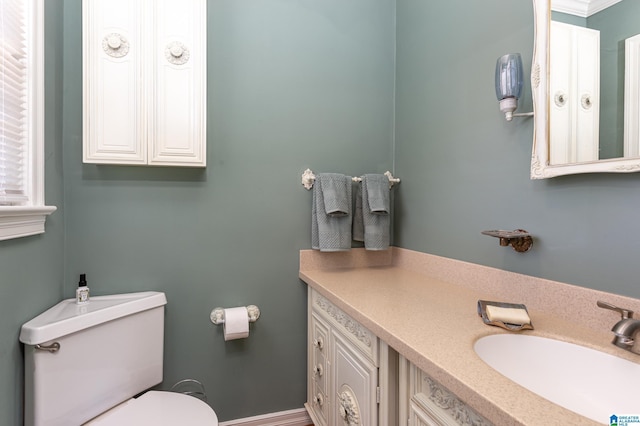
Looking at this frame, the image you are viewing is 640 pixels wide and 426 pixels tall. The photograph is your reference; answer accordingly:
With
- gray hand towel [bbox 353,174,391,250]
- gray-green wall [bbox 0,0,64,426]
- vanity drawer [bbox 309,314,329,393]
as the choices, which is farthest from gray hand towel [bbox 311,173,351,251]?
gray-green wall [bbox 0,0,64,426]

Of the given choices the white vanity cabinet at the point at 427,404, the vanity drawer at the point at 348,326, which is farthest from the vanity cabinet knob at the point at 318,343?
the white vanity cabinet at the point at 427,404

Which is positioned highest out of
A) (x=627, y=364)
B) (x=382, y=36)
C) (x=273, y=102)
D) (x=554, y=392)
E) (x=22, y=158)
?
(x=382, y=36)

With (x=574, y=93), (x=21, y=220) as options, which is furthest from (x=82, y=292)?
(x=574, y=93)

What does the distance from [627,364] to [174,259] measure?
1652 mm

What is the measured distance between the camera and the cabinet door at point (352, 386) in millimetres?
1002

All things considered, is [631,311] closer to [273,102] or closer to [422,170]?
[422,170]

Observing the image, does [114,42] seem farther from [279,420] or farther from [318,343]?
[279,420]

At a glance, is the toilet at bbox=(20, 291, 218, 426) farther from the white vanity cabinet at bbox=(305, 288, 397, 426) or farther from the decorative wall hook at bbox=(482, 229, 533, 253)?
the decorative wall hook at bbox=(482, 229, 533, 253)

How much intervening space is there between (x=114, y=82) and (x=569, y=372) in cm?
188

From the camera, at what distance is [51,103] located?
125 centimetres

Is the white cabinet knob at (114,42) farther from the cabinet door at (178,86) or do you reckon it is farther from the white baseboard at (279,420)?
the white baseboard at (279,420)

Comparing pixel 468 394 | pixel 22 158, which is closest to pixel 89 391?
pixel 22 158

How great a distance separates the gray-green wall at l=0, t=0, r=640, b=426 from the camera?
1.19 m

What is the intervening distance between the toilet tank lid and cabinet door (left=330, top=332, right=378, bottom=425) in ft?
2.77
